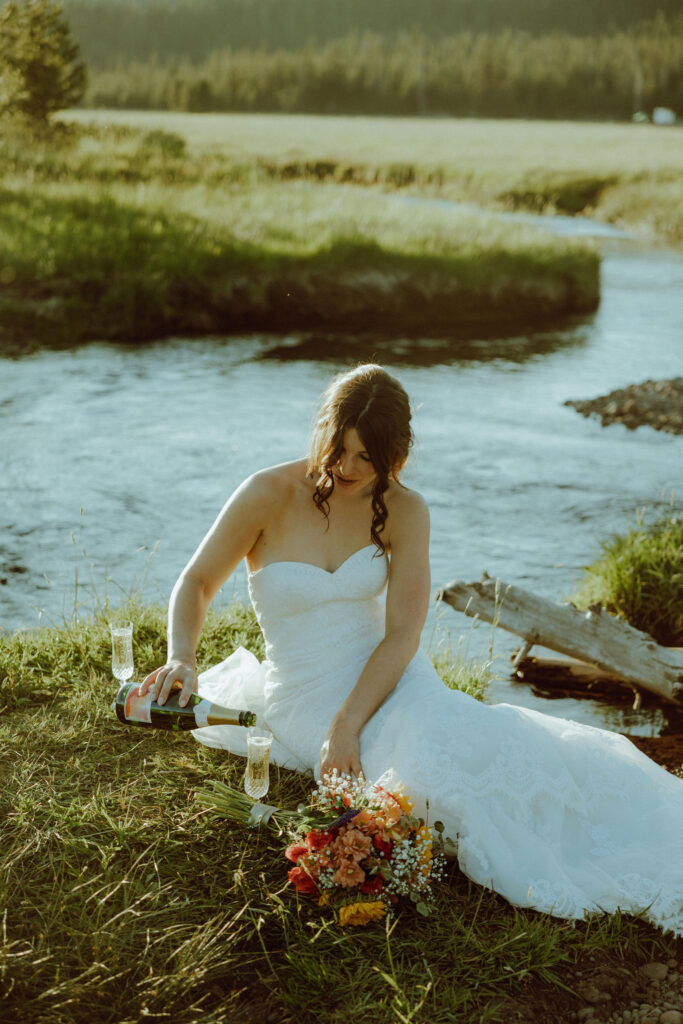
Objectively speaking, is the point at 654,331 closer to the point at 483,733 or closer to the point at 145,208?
the point at 145,208

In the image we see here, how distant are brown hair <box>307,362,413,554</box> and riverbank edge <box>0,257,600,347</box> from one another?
12154mm

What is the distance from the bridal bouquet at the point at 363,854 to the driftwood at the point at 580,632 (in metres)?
2.51

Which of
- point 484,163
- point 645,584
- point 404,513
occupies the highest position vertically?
point 484,163

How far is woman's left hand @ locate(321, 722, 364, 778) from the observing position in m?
3.35

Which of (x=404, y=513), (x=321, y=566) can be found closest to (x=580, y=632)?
(x=404, y=513)

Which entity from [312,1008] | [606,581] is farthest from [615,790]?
[606,581]

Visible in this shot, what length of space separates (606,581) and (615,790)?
3665mm

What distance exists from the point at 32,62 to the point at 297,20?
54201mm

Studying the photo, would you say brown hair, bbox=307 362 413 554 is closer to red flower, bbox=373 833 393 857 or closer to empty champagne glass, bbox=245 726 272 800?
empty champagne glass, bbox=245 726 272 800

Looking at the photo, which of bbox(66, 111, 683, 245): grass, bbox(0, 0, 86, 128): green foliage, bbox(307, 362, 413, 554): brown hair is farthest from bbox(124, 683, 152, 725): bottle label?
bbox(0, 0, 86, 128): green foliage

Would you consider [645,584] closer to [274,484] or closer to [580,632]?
[580,632]

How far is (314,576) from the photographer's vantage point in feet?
11.8

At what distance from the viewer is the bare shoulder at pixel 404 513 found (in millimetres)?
3645

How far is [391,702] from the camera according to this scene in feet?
11.3
